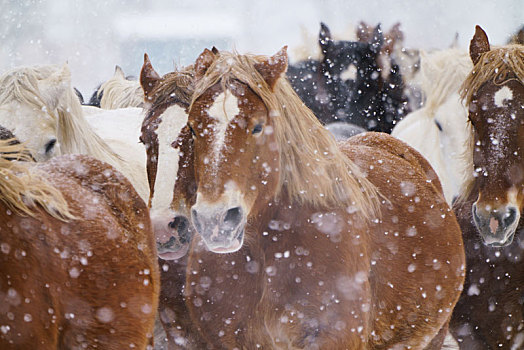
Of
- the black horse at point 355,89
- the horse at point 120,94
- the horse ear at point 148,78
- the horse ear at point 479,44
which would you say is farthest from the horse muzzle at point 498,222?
the black horse at point 355,89

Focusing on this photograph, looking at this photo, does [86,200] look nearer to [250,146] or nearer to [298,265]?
[250,146]

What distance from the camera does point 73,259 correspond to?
1496 mm

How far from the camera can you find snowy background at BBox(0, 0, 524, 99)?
2730 mm

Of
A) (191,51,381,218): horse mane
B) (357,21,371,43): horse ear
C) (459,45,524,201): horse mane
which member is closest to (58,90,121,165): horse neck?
(191,51,381,218): horse mane

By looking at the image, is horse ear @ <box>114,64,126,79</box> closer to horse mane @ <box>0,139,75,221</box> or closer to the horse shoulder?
the horse shoulder

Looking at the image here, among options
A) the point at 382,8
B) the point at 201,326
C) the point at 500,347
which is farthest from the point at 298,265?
the point at 382,8

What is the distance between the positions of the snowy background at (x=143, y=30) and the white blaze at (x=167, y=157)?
306mm

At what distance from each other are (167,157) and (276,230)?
1.46 feet

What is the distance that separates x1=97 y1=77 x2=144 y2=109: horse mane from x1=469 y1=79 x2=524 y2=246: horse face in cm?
185

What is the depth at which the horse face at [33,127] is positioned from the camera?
196 cm

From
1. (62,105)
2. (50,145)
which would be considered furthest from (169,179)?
(62,105)

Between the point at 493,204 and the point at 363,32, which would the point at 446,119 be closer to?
the point at 493,204

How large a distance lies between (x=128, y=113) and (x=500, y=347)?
6.77 feet

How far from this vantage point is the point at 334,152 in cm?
180
